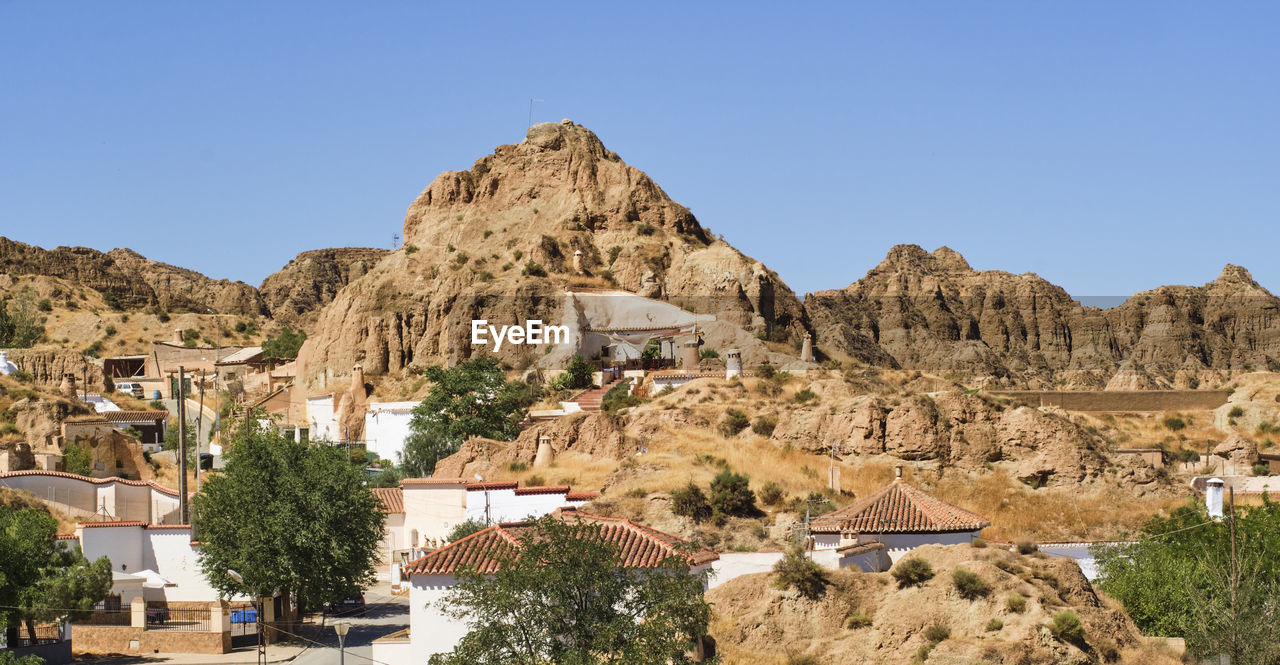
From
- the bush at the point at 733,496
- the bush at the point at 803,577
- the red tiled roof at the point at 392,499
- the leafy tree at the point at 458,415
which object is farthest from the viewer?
the leafy tree at the point at 458,415

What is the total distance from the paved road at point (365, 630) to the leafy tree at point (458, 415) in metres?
14.1

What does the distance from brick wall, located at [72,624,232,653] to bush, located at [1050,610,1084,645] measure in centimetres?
1726

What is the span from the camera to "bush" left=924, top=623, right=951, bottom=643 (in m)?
20.2

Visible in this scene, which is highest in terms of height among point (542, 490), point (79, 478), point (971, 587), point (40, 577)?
point (79, 478)

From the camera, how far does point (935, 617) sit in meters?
20.6

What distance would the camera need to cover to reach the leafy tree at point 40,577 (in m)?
28.0

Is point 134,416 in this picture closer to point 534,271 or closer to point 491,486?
point 534,271

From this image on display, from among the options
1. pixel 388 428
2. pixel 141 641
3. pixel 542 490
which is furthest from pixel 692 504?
pixel 388 428

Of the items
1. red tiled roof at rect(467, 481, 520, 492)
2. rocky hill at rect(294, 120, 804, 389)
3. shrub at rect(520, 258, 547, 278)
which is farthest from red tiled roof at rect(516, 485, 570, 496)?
shrub at rect(520, 258, 547, 278)

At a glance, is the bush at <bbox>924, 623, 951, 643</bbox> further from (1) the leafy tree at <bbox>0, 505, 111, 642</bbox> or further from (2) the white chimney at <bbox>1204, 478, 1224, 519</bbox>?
(1) the leafy tree at <bbox>0, 505, 111, 642</bbox>

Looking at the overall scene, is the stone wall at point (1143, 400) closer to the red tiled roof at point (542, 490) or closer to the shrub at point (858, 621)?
the red tiled roof at point (542, 490)

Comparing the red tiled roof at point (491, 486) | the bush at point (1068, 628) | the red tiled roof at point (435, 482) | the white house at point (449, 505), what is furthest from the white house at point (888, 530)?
the red tiled roof at point (435, 482)

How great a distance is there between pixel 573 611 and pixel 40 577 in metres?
15.8

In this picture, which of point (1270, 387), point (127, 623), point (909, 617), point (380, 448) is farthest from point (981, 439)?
point (1270, 387)
